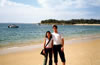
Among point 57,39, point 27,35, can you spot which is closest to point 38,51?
point 57,39

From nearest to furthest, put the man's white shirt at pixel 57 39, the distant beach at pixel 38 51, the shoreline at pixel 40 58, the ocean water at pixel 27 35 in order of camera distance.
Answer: the man's white shirt at pixel 57 39 < the shoreline at pixel 40 58 < the distant beach at pixel 38 51 < the ocean water at pixel 27 35

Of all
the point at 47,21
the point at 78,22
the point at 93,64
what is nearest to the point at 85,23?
the point at 78,22

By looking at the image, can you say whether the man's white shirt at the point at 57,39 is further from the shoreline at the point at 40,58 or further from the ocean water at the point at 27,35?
the ocean water at the point at 27,35

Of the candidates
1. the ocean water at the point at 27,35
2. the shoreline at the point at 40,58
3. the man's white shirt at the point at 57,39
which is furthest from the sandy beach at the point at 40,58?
the ocean water at the point at 27,35

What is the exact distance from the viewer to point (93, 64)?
6.26 metres

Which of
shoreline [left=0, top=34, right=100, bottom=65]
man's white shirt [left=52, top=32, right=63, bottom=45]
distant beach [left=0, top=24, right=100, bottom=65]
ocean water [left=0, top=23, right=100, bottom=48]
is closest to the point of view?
man's white shirt [left=52, top=32, right=63, bottom=45]

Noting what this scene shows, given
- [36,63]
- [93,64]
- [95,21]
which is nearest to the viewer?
[93,64]

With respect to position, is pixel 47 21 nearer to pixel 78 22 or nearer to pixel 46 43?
pixel 78 22

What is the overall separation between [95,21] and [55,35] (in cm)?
16726

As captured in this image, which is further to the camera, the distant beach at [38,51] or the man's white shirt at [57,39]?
the distant beach at [38,51]

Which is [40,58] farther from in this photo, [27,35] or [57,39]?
[27,35]

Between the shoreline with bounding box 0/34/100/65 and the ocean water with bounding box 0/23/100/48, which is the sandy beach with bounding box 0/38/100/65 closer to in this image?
the shoreline with bounding box 0/34/100/65

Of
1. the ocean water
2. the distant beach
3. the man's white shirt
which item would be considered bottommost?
→ the ocean water

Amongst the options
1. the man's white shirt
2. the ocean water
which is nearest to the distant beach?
the ocean water
